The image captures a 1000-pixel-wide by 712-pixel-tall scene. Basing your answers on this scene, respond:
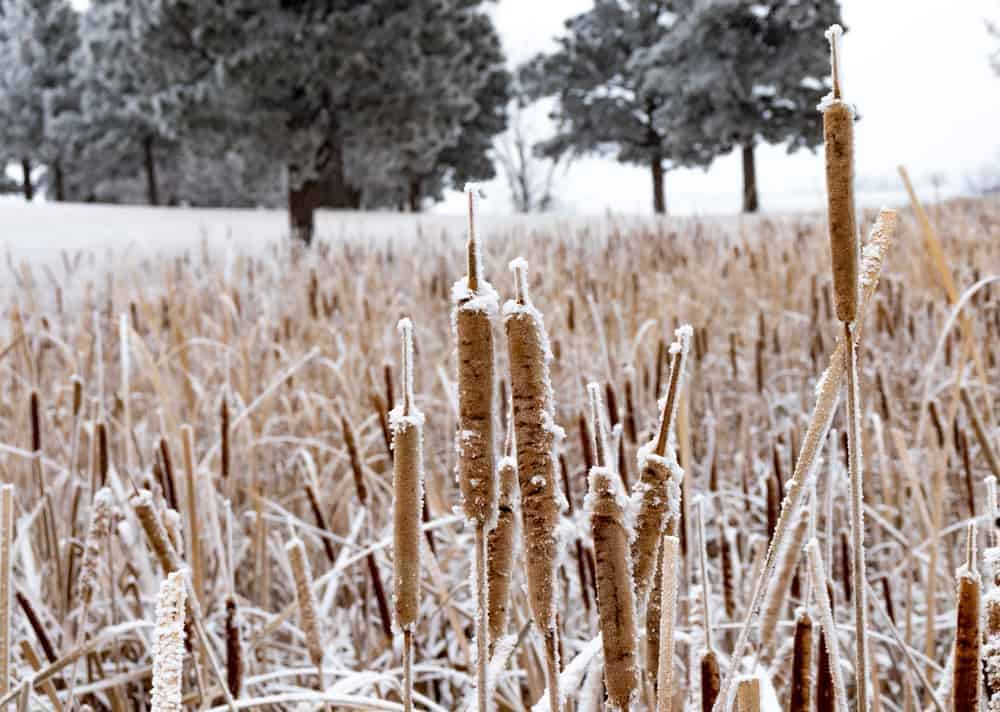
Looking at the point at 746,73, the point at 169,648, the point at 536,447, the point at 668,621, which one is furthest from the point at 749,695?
the point at 746,73

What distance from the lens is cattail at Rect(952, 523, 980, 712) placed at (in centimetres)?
47

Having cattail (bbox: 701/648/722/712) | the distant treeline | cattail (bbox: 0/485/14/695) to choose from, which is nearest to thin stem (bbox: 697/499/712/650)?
cattail (bbox: 701/648/722/712)

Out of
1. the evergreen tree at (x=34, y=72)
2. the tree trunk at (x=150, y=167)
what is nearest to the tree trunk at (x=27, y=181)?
the evergreen tree at (x=34, y=72)

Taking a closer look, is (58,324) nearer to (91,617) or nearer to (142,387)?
(142,387)

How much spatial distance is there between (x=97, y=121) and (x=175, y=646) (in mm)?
23860

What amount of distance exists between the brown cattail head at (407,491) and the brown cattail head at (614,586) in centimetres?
8

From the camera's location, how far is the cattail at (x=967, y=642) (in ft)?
1.53

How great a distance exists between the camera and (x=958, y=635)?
1.55ft

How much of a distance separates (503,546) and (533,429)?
0.33ft

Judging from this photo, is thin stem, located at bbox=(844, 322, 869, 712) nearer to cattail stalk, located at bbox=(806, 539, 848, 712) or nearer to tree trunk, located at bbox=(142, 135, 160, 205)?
cattail stalk, located at bbox=(806, 539, 848, 712)

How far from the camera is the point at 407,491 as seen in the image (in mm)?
426

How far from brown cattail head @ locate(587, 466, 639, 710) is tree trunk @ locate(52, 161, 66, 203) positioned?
1075 inches

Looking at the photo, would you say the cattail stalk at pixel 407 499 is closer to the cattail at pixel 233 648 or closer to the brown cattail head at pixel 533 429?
the brown cattail head at pixel 533 429

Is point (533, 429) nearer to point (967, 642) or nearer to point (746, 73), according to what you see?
point (967, 642)
